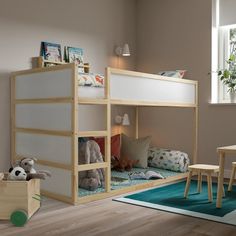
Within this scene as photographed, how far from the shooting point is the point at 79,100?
2.98 metres

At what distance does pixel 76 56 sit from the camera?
14.2 feet

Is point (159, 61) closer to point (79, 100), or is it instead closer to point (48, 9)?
point (48, 9)

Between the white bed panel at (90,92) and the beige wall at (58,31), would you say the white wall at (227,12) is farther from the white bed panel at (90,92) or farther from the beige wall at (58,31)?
the white bed panel at (90,92)

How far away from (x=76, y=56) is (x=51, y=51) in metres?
0.36

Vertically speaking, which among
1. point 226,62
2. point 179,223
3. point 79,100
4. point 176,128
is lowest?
point 179,223

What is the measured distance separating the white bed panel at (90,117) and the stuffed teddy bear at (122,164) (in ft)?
1.68

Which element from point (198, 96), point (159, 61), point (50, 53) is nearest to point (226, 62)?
point (198, 96)

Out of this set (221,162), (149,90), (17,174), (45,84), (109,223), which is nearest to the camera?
(109,223)

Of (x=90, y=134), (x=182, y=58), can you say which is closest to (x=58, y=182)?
(x=90, y=134)

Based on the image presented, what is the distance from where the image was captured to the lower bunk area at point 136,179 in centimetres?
335

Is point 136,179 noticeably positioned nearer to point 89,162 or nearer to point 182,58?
point 89,162

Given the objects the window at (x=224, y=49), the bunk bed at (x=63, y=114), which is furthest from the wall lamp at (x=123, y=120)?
the window at (x=224, y=49)

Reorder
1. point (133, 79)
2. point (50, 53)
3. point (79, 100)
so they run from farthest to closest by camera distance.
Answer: point (50, 53) → point (133, 79) → point (79, 100)

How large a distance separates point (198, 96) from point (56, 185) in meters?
2.26
